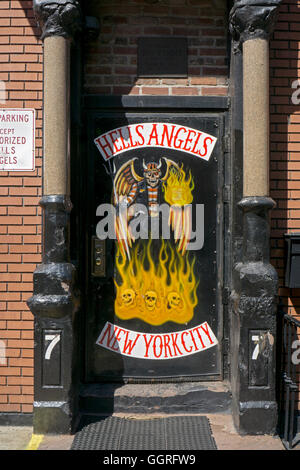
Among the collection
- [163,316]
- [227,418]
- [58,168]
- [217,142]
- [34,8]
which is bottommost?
[227,418]

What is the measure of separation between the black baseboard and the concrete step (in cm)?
50

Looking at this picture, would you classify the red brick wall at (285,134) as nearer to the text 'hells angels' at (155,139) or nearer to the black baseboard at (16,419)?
the text 'hells angels' at (155,139)

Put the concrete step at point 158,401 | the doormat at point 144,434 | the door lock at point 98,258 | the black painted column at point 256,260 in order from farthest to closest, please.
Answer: the door lock at point 98,258
the concrete step at point 158,401
the black painted column at point 256,260
the doormat at point 144,434

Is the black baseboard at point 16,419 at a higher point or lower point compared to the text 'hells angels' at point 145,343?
lower

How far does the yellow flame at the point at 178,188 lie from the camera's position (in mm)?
4188

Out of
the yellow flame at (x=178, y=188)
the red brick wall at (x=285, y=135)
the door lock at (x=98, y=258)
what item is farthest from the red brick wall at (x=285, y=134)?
the door lock at (x=98, y=258)

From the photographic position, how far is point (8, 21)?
407 cm

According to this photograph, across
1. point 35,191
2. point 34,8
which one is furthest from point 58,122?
point 34,8

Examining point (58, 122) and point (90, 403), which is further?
point (90, 403)

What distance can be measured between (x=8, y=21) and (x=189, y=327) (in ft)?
10.7

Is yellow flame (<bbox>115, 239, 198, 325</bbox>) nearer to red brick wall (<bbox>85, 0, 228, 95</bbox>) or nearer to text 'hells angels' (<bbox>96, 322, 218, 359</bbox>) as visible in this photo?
text 'hells angels' (<bbox>96, 322, 218, 359</bbox>)

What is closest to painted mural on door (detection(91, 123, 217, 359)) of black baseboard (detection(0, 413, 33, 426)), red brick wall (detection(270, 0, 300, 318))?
red brick wall (detection(270, 0, 300, 318))

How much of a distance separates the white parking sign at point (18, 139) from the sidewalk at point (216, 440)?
2.32 metres

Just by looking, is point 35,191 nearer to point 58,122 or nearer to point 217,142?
point 58,122
